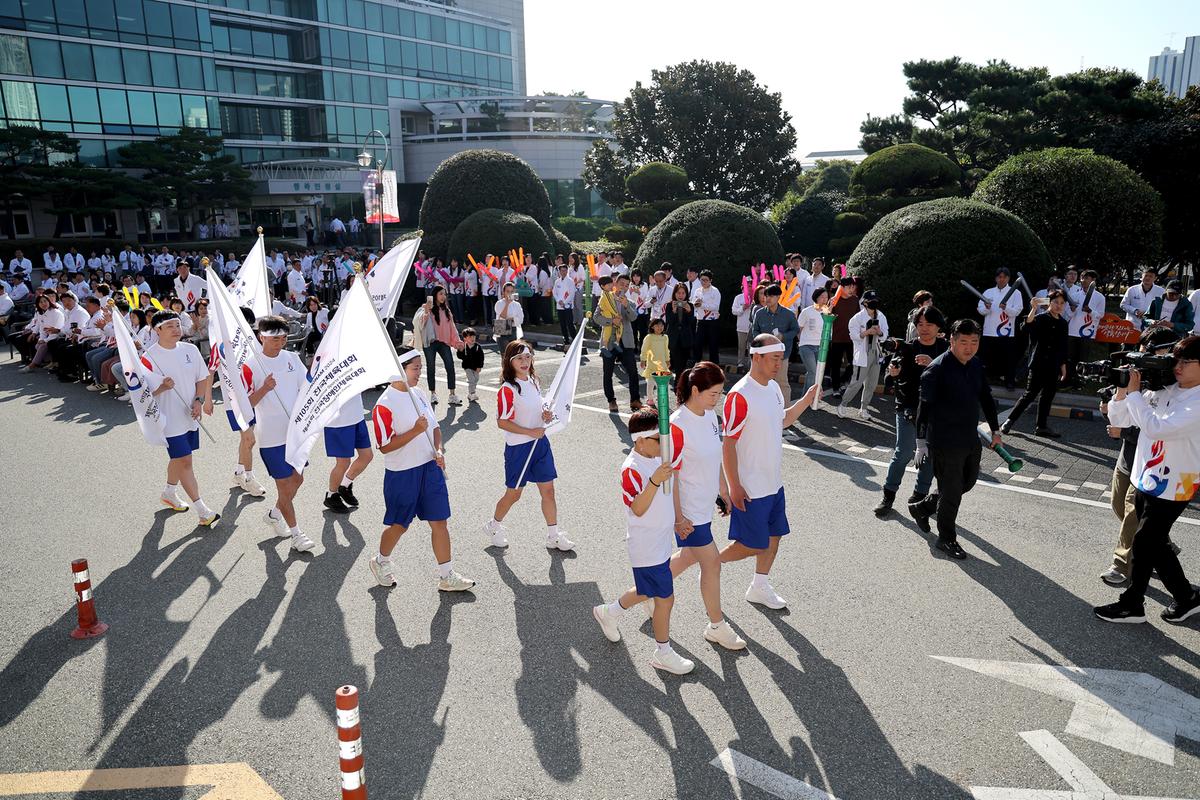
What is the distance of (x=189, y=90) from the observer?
156 ft

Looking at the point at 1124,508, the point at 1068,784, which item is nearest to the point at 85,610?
the point at 1068,784

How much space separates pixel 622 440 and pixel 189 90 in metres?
48.1

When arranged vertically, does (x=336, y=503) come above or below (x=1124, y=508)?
below

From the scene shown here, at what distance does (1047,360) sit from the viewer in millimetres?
9703

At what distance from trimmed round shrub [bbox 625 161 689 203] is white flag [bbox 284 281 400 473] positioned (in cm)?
2406

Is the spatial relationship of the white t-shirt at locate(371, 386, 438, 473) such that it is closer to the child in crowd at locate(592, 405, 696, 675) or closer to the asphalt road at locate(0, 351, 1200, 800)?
the asphalt road at locate(0, 351, 1200, 800)

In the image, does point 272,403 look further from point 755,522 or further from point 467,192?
point 467,192

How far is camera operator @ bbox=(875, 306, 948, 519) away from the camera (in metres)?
7.32

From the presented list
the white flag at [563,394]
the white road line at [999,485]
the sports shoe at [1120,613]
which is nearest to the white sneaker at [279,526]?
the white flag at [563,394]

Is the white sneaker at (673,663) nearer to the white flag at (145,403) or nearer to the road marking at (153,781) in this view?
Answer: the road marking at (153,781)

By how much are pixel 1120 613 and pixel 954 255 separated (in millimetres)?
8051

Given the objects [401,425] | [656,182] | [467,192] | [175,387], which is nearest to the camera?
[401,425]

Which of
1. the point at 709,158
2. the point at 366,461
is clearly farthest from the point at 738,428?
the point at 709,158

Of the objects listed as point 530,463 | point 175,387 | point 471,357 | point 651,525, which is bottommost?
point 471,357
